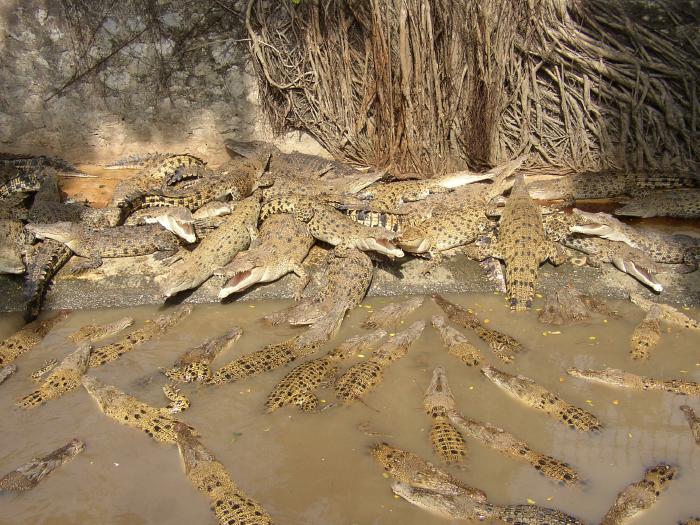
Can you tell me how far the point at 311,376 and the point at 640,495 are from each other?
2289mm

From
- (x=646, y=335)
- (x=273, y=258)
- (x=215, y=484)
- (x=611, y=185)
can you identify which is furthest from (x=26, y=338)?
(x=611, y=185)

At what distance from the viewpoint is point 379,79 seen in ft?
22.8

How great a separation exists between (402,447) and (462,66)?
4.30m

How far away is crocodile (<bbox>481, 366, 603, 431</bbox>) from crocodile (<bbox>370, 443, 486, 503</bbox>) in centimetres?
91

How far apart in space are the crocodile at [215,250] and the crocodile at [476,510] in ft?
9.16

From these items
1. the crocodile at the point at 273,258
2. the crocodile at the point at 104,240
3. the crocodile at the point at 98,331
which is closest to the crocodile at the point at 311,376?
the crocodile at the point at 273,258

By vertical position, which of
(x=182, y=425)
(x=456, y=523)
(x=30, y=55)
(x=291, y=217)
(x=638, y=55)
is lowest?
(x=456, y=523)

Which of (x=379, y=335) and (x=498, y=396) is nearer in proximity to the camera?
(x=498, y=396)

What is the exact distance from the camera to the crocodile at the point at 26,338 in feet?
16.4

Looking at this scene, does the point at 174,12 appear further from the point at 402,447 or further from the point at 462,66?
the point at 402,447

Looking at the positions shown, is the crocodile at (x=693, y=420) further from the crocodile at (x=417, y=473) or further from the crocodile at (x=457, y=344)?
the crocodile at (x=417, y=473)

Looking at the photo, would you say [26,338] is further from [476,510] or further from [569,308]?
[569,308]

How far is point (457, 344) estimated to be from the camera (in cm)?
500

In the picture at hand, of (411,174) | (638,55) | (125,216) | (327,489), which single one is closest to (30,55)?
(125,216)
